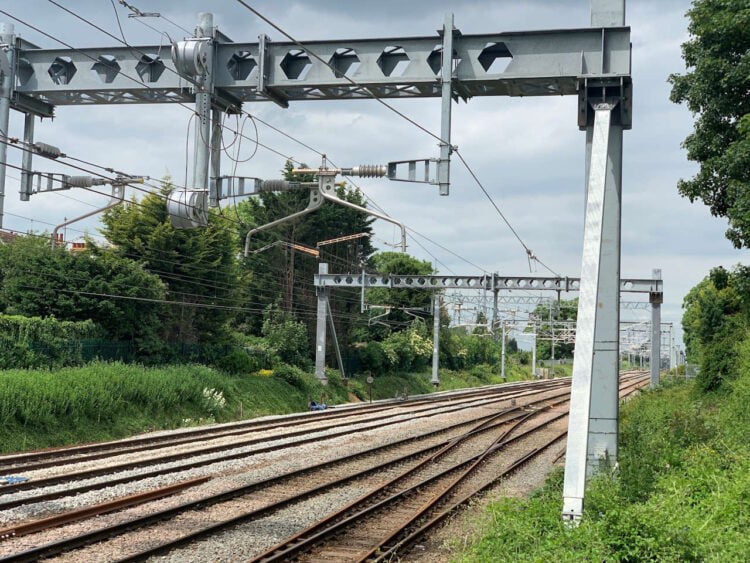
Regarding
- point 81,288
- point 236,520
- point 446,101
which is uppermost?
point 446,101

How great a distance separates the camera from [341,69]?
46.2ft

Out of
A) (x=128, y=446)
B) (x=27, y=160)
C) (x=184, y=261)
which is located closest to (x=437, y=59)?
(x=27, y=160)

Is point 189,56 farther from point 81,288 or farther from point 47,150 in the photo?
point 81,288

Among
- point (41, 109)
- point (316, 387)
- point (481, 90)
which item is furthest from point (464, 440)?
point (316, 387)

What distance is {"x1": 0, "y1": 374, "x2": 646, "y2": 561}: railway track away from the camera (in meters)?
10.5

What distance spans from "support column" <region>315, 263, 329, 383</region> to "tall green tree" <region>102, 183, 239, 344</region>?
17.7ft

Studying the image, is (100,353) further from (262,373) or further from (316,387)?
(316,387)

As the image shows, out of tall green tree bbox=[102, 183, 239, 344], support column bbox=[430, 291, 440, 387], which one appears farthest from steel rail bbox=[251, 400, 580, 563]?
support column bbox=[430, 291, 440, 387]

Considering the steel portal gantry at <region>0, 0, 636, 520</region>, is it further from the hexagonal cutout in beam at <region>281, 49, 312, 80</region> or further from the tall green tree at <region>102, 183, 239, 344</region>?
the tall green tree at <region>102, 183, 239, 344</region>

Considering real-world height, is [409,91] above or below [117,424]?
above

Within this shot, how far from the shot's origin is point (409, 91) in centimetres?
1410

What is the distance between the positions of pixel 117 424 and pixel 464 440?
10572 mm

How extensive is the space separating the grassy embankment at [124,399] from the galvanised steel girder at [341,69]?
31.8 feet

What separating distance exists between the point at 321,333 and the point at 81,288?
54.6ft
